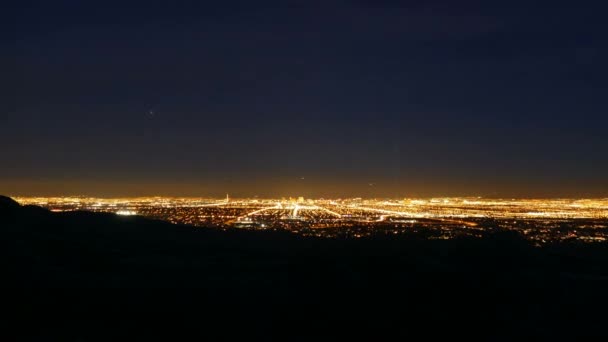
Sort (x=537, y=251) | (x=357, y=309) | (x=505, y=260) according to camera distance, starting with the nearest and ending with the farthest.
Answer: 1. (x=357, y=309)
2. (x=505, y=260)
3. (x=537, y=251)

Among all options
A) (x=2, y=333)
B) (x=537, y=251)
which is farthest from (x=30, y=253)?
(x=537, y=251)

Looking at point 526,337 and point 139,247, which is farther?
point 139,247

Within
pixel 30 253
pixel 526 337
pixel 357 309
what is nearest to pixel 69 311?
pixel 30 253

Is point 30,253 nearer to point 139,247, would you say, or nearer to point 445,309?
point 139,247

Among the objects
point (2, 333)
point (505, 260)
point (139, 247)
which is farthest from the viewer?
point (505, 260)

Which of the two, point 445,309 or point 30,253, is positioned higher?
point 30,253

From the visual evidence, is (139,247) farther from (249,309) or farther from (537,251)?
(537,251)
